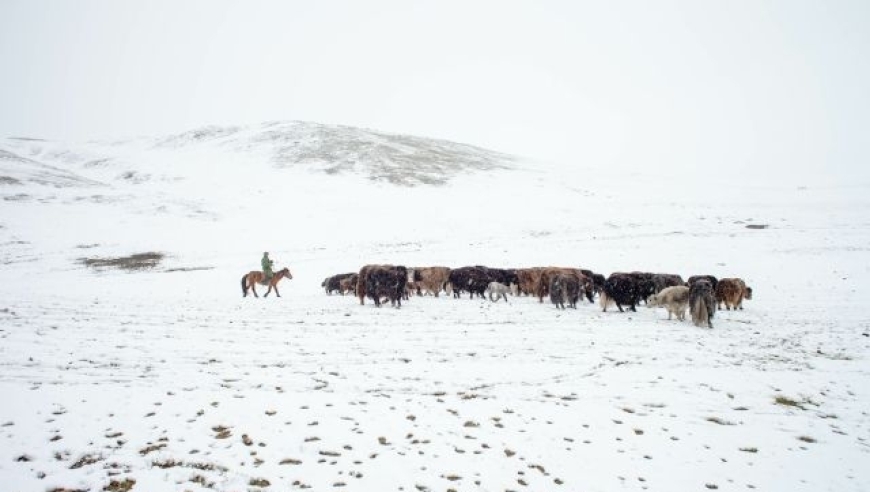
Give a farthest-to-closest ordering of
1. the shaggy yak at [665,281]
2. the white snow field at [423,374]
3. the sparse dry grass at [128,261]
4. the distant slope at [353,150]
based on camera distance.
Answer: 1. the distant slope at [353,150]
2. the sparse dry grass at [128,261]
3. the shaggy yak at [665,281]
4. the white snow field at [423,374]

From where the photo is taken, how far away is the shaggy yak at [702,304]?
16047 mm

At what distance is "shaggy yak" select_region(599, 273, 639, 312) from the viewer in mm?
18953

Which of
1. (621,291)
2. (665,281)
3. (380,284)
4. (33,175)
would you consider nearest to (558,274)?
(621,291)

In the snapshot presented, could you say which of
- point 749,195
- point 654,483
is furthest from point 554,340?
point 749,195

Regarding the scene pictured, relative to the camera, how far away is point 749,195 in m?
58.3

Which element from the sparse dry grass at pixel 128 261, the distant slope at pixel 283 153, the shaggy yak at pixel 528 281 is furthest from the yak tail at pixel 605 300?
the distant slope at pixel 283 153

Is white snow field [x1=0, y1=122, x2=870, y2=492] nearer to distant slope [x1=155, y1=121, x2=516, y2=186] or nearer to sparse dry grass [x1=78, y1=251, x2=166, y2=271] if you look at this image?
sparse dry grass [x1=78, y1=251, x2=166, y2=271]

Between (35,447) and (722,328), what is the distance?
17.8 m

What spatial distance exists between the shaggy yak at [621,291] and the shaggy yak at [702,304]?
9.09 ft

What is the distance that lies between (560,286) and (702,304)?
211 inches

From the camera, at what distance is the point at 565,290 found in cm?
1995

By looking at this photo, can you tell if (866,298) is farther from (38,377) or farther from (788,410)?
(38,377)

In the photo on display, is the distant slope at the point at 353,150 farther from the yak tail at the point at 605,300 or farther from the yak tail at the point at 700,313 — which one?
the yak tail at the point at 700,313

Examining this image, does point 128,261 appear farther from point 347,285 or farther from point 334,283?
point 347,285
